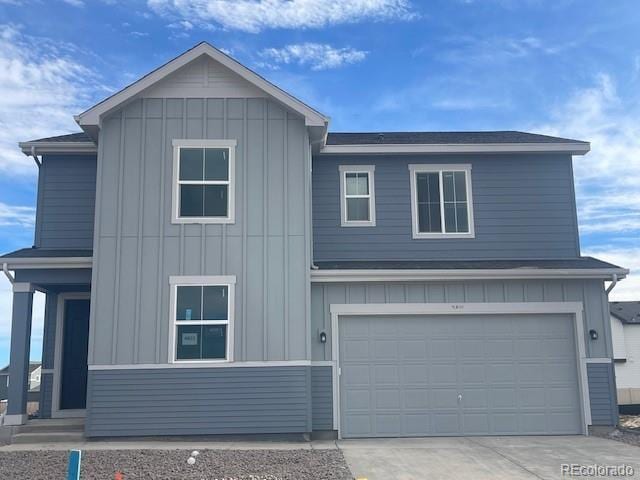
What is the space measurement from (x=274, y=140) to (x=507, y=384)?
21.0ft

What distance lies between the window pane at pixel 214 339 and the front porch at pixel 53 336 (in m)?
2.51

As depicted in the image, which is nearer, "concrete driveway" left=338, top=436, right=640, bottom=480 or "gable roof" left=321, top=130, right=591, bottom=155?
"concrete driveway" left=338, top=436, right=640, bottom=480

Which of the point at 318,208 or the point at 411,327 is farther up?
the point at 318,208

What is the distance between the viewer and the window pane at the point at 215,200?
11242 mm

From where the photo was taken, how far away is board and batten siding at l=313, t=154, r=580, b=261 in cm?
1288

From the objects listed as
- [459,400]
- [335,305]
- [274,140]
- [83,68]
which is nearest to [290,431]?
[335,305]

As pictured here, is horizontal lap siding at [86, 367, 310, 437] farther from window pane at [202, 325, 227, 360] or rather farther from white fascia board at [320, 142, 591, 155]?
white fascia board at [320, 142, 591, 155]

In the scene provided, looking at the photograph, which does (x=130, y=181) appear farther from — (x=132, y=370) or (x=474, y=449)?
(x=474, y=449)

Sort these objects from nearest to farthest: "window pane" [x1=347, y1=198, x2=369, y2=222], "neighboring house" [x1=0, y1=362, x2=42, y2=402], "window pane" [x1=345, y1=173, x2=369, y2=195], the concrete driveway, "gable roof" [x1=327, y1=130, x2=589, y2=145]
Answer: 1. the concrete driveway
2. "window pane" [x1=347, y1=198, x2=369, y2=222]
3. "window pane" [x1=345, y1=173, x2=369, y2=195]
4. "gable roof" [x1=327, y1=130, x2=589, y2=145]
5. "neighboring house" [x1=0, y1=362, x2=42, y2=402]

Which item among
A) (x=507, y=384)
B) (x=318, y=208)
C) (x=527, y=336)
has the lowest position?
(x=507, y=384)

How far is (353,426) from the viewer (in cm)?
1133

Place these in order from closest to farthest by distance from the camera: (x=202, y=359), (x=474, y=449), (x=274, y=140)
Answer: (x=474, y=449), (x=202, y=359), (x=274, y=140)

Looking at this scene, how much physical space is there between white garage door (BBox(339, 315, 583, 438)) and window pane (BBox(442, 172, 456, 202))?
277 cm

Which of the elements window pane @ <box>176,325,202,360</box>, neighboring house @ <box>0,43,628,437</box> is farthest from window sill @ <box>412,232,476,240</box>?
window pane @ <box>176,325,202,360</box>
